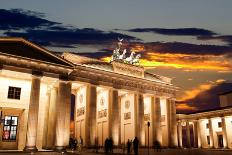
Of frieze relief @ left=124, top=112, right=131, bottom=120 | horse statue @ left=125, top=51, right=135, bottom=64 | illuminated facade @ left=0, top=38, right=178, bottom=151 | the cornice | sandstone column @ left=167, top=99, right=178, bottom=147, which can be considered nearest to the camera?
illuminated facade @ left=0, top=38, right=178, bottom=151

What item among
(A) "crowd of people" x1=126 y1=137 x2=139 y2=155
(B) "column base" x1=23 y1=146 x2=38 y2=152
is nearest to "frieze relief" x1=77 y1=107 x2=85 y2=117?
(B) "column base" x1=23 y1=146 x2=38 y2=152

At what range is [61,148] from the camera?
34531 millimetres

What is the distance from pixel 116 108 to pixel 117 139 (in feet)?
16.4

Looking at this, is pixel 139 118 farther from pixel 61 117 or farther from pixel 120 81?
pixel 61 117

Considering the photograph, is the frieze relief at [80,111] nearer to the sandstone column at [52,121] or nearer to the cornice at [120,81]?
the cornice at [120,81]

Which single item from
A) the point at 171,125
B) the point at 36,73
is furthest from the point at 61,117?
the point at 171,125

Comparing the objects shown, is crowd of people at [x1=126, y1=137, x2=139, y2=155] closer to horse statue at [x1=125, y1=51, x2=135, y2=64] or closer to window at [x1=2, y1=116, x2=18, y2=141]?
window at [x1=2, y1=116, x2=18, y2=141]

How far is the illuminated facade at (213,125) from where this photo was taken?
58.9 meters

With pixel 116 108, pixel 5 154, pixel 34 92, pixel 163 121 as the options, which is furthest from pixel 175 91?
pixel 5 154

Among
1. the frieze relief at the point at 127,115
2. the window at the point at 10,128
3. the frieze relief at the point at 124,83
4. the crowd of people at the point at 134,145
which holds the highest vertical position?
the frieze relief at the point at 124,83

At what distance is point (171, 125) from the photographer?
170 feet

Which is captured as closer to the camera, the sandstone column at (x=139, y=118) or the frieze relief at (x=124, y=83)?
the frieze relief at (x=124, y=83)

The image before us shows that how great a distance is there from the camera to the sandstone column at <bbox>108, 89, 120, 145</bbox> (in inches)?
1683

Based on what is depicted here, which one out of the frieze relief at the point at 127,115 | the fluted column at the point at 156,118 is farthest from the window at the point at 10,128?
the fluted column at the point at 156,118
